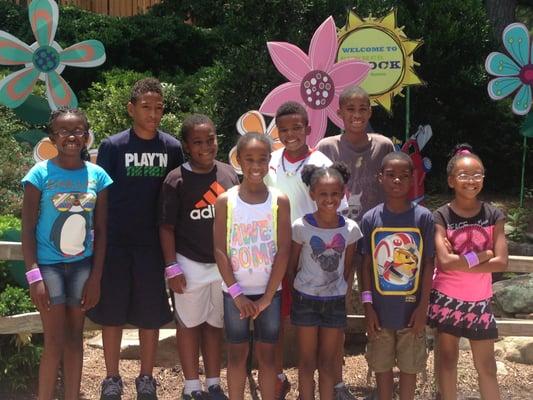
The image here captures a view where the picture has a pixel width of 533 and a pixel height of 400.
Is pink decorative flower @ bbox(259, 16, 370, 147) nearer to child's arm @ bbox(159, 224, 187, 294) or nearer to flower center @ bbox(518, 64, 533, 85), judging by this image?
child's arm @ bbox(159, 224, 187, 294)

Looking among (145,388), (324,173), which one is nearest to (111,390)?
(145,388)

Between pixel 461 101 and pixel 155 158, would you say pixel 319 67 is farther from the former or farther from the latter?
pixel 461 101

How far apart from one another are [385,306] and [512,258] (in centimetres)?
107

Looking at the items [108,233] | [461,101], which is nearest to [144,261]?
[108,233]

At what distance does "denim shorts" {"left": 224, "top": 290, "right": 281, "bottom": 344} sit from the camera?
3430 mm

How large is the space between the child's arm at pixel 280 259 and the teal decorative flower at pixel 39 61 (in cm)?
199

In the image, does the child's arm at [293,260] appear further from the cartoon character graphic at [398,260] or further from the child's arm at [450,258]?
the child's arm at [450,258]

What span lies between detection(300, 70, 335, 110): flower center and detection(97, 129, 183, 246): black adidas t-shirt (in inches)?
57.3

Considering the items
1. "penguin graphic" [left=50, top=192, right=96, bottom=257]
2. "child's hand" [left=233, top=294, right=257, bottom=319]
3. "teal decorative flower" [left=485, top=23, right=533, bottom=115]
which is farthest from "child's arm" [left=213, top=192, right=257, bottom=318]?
"teal decorative flower" [left=485, top=23, right=533, bottom=115]

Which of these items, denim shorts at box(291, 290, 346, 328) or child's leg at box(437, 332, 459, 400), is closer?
denim shorts at box(291, 290, 346, 328)

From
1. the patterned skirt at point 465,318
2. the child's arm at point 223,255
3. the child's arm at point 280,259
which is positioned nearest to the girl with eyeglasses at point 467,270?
the patterned skirt at point 465,318

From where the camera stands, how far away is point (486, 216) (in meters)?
3.56

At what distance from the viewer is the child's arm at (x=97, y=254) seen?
136 inches

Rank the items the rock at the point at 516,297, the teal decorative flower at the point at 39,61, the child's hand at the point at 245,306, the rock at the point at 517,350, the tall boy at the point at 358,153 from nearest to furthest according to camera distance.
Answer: the child's hand at the point at 245,306, the tall boy at the point at 358,153, the teal decorative flower at the point at 39,61, the rock at the point at 517,350, the rock at the point at 516,297
